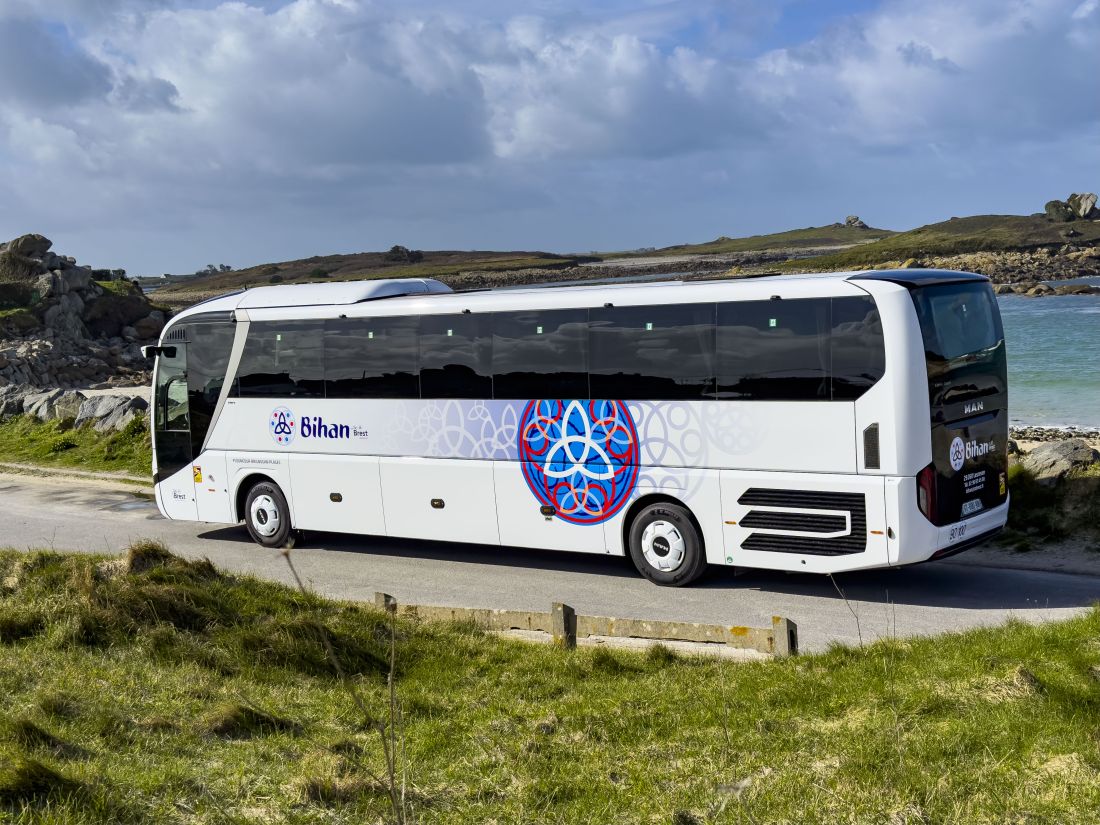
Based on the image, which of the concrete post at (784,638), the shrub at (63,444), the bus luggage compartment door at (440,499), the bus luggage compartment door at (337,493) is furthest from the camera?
the shrub at (63,444)

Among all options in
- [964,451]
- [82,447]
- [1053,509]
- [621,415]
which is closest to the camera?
[964,451]

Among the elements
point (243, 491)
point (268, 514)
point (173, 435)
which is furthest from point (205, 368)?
point (268, 514)

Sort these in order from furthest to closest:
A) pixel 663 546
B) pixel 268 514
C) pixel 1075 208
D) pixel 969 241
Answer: pixel 1075 208
pixel 969 241
pixel 268 514
pixel 663 546

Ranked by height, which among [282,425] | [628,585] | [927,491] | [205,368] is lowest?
[628,585]

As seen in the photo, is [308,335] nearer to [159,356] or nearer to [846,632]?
[159,356]

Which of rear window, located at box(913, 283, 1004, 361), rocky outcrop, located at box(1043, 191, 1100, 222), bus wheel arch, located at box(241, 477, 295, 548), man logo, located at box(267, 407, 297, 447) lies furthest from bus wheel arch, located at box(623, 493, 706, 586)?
rocky outcrop, located at box(1043, 191, 1100, 222)

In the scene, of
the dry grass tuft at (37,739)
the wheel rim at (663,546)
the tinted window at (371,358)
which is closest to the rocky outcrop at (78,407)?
the tinted window at (371,358)

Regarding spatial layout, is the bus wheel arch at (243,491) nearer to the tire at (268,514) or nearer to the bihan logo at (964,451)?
the tire at (268,514)

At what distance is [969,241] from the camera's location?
458 ft

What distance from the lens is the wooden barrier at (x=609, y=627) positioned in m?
10.1

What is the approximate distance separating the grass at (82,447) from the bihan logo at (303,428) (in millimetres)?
9996

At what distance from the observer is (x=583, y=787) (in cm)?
705

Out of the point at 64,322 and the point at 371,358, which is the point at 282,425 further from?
the point at 64,322

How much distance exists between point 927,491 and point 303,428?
8.64m
